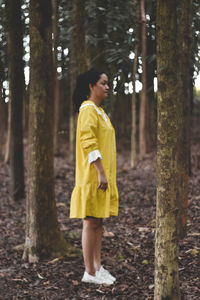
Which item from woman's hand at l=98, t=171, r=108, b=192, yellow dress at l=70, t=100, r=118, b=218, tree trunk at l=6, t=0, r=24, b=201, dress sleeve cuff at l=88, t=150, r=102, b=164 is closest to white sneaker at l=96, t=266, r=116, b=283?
yellow dress at l=70, t=100, r=118, b=218

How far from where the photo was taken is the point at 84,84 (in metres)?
3.78

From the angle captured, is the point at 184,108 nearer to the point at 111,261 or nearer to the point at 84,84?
the point at 84,84

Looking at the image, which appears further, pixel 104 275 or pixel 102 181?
pixel 104 275

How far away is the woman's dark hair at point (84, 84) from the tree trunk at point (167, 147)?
126 centimetres

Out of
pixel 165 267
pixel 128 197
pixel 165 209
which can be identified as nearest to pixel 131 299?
pixel 165 267

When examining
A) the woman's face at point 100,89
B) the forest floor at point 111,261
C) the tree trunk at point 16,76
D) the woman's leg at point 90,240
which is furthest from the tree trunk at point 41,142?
the tree trunk at point 16,76

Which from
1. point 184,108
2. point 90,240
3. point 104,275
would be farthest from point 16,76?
point 104,275

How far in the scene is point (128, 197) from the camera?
7820 mm

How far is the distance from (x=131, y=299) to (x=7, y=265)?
5.27ft

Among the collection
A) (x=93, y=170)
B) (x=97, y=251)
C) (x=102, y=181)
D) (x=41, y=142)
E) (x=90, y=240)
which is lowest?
(x=97, y=251)

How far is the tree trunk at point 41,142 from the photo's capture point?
407cm

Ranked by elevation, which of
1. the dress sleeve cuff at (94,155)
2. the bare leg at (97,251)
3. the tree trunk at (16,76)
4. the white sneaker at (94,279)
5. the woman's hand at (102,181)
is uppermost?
the tree trunk at (16,76)

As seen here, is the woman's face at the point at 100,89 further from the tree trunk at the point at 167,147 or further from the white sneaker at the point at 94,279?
the white sneaker at the point at 94,279

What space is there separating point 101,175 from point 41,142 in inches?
40.5
